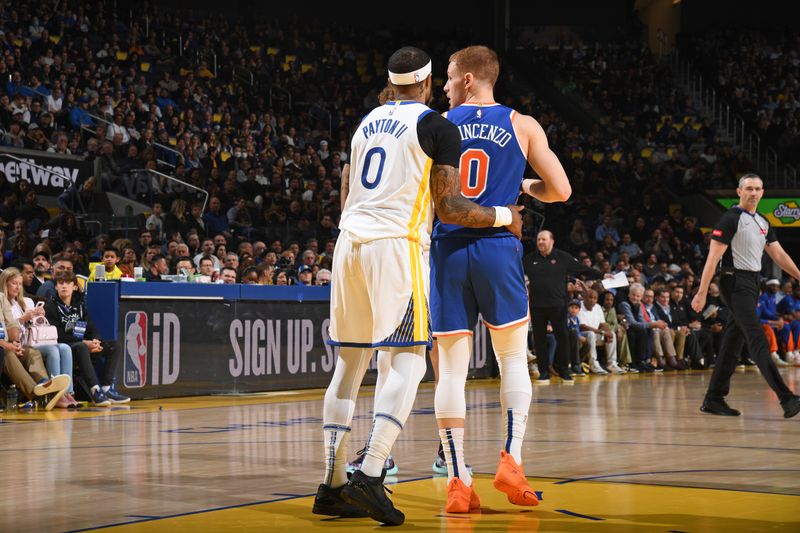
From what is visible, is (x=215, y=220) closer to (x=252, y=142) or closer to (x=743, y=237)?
(x=252, y=142)

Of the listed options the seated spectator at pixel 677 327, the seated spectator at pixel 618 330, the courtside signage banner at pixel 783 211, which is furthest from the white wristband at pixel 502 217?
the courtside signage banner at pixel 783 211

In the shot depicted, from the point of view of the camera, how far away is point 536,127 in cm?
529

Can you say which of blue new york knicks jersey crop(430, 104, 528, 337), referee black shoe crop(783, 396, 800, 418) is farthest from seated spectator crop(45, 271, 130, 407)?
blue new york knicks jersey crop(430, 104, 528, 337)

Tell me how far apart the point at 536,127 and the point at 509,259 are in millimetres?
684

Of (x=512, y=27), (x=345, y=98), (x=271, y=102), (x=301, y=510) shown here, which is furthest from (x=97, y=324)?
(x=512, y=27)

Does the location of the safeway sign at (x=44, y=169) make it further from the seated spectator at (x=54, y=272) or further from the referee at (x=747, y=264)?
the referee at (x=747, y=264)

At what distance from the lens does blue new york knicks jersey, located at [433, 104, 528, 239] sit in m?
5.21

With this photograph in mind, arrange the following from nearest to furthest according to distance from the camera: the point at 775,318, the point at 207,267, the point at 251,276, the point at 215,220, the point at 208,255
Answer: the point at 251,276
the point at 207,267
the point at 208,255
the point at 215,220
the point at 775,318

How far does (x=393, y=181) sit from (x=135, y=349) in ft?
24.6

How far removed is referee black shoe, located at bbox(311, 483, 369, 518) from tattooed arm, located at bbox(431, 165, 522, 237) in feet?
4.22

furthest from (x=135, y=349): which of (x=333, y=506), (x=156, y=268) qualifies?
(x=333, y=506)

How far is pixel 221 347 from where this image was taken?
1257 cm

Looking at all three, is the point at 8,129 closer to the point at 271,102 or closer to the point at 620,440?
the point at 271,102

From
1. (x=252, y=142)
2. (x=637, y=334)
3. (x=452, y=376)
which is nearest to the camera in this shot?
A: (x=452, y=376)
